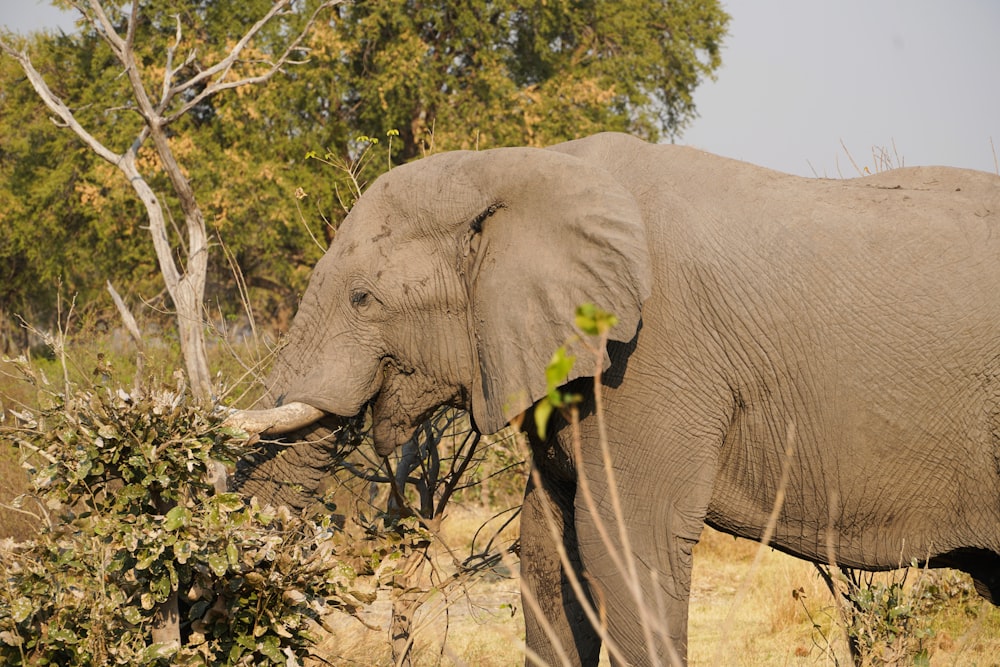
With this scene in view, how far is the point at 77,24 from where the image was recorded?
1862 centimetres

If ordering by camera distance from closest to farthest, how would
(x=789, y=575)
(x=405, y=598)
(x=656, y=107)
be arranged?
(x=405, y=598)
(x=789, y=575)
(x=656, y=107)

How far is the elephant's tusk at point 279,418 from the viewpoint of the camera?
4.67 meters

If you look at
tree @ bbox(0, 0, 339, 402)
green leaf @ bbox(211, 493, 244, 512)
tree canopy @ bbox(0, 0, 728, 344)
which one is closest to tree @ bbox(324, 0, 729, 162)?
tree canopy @ bbox(0, 0, 728, 344)

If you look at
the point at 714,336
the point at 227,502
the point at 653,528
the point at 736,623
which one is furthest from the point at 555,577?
the point at 736,623

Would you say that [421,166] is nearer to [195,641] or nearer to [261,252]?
[195,641]

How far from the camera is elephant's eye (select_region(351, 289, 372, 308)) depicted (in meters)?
4.95

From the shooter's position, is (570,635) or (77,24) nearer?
(570,635)

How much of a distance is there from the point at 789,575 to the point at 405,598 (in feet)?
14.3

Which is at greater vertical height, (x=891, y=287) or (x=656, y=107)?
(x=656, y=107)

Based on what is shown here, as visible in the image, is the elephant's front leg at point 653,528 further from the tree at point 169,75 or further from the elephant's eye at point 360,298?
the tree at point 169,75

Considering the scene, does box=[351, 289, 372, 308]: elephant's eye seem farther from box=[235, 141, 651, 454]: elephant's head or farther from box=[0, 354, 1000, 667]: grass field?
box=[0, 354, 1000, 667]: grass field

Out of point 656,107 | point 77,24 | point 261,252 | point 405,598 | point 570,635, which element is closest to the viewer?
point 570,635

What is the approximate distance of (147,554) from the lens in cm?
419

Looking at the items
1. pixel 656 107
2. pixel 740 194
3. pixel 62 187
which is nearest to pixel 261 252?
pixel 62 187
